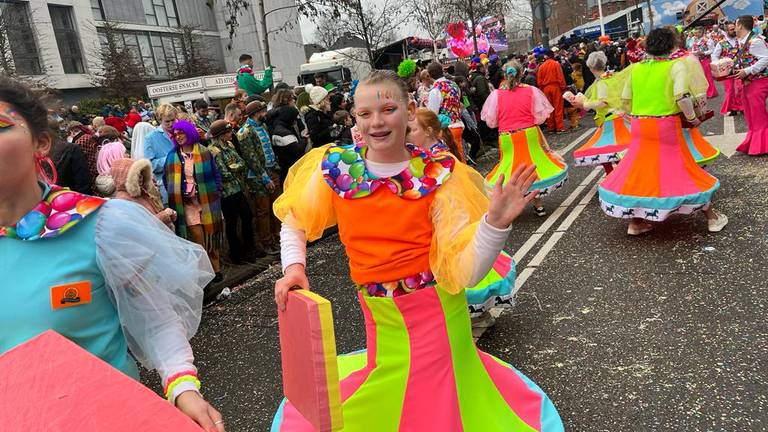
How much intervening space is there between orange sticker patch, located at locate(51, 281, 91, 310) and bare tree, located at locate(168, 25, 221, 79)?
36.0 m

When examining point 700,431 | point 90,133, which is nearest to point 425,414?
point 700,431

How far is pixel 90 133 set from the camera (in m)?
7.36

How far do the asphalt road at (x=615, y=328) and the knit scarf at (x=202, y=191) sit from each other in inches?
30.1

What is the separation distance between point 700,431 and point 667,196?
3200 mm

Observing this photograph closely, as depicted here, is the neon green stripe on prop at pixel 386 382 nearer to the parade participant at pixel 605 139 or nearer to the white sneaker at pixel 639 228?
the white sneaker at pixel 639 228

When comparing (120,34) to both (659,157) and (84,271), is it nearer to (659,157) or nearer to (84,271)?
(659,157)

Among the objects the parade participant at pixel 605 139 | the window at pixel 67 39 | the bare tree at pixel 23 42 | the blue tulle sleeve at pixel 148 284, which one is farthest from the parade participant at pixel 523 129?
the window at pixel 67 39

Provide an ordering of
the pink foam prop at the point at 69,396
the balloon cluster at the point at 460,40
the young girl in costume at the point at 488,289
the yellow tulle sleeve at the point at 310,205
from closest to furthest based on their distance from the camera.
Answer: the pink foam prop at the point at 69,396 < the yellow tulle sleeve at the point at 310,205 < the young girl in costume at the point at 488,289 < the balloon cluster at the point at 460,40

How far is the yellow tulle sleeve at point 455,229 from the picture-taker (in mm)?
2252

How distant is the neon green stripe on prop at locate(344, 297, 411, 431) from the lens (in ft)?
8.37

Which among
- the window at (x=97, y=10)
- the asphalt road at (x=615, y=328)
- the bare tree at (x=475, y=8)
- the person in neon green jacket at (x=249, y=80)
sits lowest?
the asphalt road at (x=615, y=328)

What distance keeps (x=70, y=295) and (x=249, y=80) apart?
32.2 ft

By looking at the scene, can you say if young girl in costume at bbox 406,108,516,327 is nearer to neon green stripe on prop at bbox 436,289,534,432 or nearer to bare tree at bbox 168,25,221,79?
neon green stripe on prop at bbox 436,289,534,432

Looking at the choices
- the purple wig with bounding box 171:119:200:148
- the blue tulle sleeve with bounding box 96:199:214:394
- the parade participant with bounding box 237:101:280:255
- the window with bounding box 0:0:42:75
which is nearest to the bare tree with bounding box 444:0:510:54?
the parade participant with bounding box 237:101:280:255
